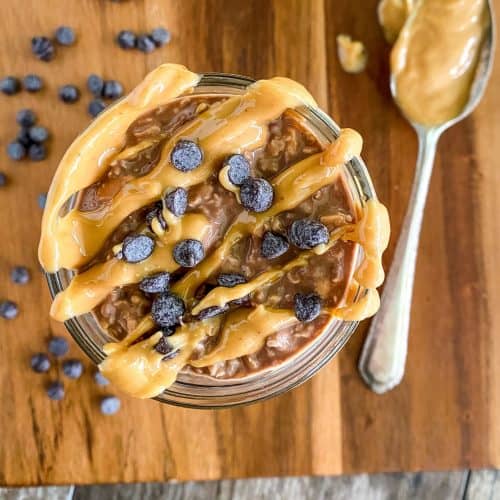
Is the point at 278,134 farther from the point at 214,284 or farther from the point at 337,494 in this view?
the point at 337,494

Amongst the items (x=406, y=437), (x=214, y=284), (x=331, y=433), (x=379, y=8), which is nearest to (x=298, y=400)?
(x=331, y=433)

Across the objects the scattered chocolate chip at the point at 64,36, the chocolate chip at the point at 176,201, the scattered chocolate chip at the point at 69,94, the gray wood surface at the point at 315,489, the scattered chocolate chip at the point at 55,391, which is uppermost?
the scattered chocolate chip at the point at 64,36

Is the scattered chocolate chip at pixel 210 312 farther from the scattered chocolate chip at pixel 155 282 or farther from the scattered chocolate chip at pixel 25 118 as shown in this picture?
the scattered chocolate chip at pixel 25 118

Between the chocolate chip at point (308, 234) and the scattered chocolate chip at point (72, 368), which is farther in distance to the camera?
the scattered chocolate chip at point (72, 368)

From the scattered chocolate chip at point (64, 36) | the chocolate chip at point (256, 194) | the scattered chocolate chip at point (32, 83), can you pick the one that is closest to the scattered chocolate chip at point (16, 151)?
the scattered chocolate chip at point (32, 83)

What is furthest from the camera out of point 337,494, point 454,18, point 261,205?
point 337,494

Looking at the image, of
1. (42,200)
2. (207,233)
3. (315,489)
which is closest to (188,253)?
(207,233)

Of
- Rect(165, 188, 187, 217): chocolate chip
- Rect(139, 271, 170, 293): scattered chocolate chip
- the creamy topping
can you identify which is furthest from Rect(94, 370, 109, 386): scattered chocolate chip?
the creamy topping
